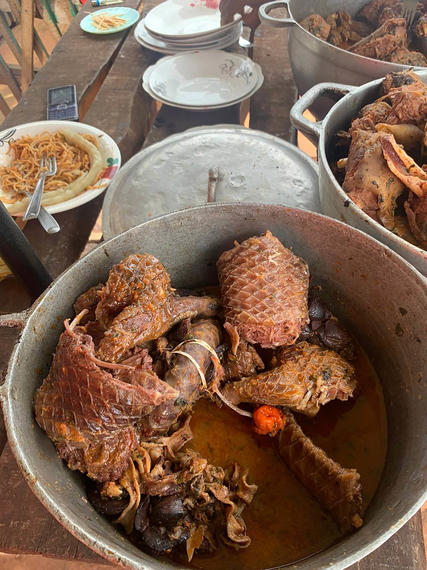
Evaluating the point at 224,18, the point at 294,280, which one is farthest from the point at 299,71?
the point at 294,280

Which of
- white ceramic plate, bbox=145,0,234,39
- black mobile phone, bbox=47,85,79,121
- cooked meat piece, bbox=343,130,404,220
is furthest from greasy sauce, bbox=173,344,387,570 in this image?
white ceramic plate, bbox=145,0,234,39

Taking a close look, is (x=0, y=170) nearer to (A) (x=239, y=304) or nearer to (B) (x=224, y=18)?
(A) (x=239, y=304)

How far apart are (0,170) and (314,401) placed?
195 centimetres

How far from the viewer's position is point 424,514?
2322mm

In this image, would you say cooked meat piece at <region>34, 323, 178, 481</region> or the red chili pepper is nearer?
cooked meat piece at <region>34, 323, 178, 481</region>

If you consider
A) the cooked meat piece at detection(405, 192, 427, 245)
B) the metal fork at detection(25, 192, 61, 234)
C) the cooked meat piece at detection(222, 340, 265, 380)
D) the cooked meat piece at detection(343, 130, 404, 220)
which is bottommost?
the cooked meat piece at detection(222, 340, 265, 380)

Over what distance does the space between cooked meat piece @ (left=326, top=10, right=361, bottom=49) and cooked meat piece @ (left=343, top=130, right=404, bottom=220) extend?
120cm

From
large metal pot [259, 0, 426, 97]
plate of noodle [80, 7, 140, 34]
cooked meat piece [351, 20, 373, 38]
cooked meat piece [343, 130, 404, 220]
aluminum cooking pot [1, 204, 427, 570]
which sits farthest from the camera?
plate of noodle [80, 7, 140, 34]

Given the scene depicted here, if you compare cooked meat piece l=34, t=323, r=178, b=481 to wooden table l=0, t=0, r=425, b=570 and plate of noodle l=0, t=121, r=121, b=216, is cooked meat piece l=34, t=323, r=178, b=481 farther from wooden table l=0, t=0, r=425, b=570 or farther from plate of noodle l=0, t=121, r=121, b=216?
plate of noodle l=0, t=121, r=121, b=216

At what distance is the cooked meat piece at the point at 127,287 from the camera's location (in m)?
1.15

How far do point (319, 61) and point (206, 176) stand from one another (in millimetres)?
728

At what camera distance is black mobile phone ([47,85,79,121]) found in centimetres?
255

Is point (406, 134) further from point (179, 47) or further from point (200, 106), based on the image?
point (179, 47)

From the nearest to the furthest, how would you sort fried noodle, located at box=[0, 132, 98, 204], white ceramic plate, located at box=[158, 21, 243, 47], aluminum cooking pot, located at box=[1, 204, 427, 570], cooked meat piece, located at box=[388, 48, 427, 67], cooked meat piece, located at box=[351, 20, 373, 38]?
aluminum cooking pot, located at box=[1, 204, 427, 570], cooked meat piece, located at box=[388, 48, 427, 67], fried noodle, located at box=[0, 132, 98, 204], cooked meat piece, located at box=[351, 20, 373, 38], white ceramic plate, located at box=[158, 21, 243, 47]
